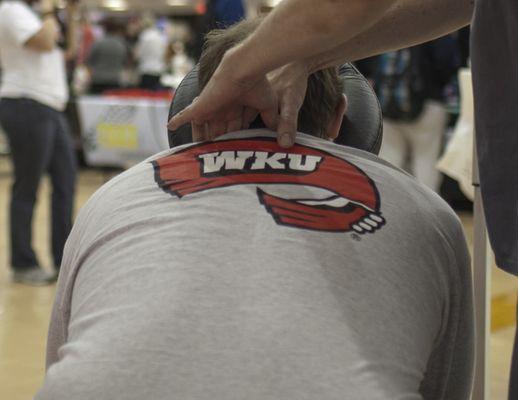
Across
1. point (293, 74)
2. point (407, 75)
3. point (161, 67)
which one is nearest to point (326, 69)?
point (293, 74)

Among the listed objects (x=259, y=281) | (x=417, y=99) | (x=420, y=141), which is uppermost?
(x=259, y=281)

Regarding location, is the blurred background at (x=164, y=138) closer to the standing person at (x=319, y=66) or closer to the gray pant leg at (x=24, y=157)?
the gray pant leg at (x=24, y=157)

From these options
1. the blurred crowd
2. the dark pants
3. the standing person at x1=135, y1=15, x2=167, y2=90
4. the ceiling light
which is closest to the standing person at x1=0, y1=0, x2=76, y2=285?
the dark pants

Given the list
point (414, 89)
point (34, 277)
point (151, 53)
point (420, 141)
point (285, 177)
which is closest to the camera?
point (285, 177)

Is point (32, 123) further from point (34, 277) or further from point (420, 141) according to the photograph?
point (420, 141)

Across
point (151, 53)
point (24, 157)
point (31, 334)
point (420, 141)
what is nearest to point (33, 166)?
point (24, 157)

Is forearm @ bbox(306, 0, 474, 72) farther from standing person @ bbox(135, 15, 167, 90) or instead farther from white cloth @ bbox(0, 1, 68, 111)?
standing person @ bbox(135, 15, 167, 90)

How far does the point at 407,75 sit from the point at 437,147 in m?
0.56

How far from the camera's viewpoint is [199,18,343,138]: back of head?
155 centimetres

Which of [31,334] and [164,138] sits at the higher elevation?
[31,334]

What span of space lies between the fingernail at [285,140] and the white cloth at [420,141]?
393 centimetres

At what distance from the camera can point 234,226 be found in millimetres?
1202

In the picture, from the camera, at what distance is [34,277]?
4.47 metres

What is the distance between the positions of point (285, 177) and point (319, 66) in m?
0.36
